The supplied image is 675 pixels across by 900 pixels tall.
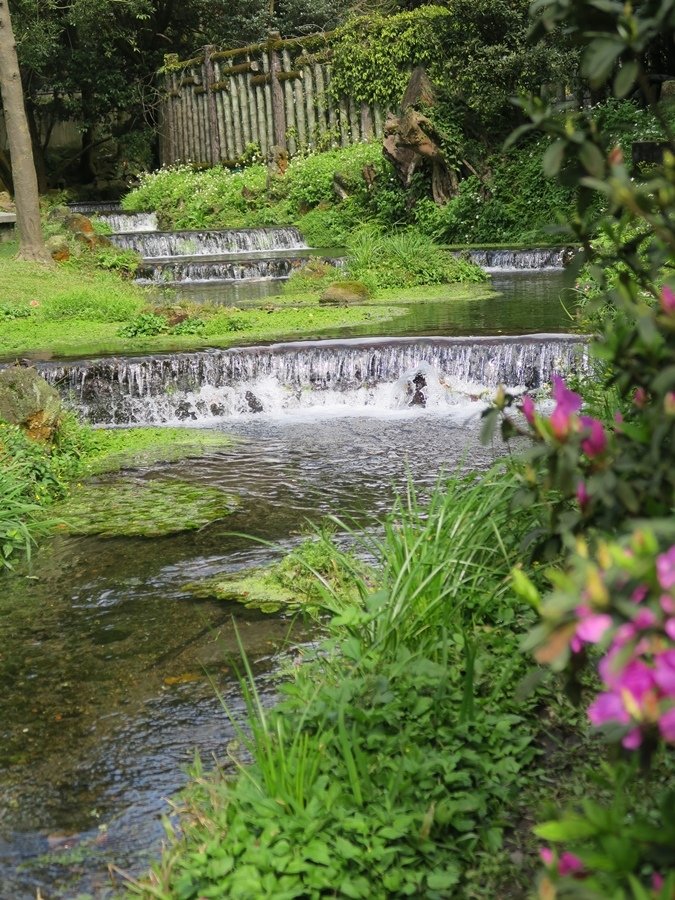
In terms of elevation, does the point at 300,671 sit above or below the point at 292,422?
above

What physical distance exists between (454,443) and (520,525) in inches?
150

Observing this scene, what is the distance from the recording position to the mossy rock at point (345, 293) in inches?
529

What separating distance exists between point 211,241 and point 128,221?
12.5ft

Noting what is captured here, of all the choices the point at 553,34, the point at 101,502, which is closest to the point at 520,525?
the point at 101,502

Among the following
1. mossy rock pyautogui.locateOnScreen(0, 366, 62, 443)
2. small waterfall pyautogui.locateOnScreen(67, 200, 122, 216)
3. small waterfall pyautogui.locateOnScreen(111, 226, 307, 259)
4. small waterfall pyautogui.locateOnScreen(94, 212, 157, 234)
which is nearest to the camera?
mossy rock pyautogui.locateOnScreen(0, 366, 62, 443)

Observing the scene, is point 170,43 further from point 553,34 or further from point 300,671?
point 300,671

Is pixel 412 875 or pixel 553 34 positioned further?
pixel 553 34

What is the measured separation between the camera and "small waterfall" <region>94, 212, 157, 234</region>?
21.8 m

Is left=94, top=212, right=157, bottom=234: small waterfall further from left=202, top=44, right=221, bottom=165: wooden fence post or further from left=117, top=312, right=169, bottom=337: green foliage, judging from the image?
left=117, top=312, right=169, bottom=337: green foliage

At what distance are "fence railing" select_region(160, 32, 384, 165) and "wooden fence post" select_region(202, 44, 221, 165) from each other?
2 cm

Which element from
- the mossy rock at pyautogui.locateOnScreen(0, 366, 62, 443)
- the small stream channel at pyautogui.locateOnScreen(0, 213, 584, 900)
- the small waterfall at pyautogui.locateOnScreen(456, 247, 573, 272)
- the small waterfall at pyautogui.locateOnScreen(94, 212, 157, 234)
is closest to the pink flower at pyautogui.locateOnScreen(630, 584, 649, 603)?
the small stream channel at pyautogui.locateOnScreen(0, 213, 584, 900)

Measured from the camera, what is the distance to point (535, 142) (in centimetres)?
1838

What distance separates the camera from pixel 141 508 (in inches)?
259

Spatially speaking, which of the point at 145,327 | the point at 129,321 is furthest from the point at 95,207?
the point at 145,327
